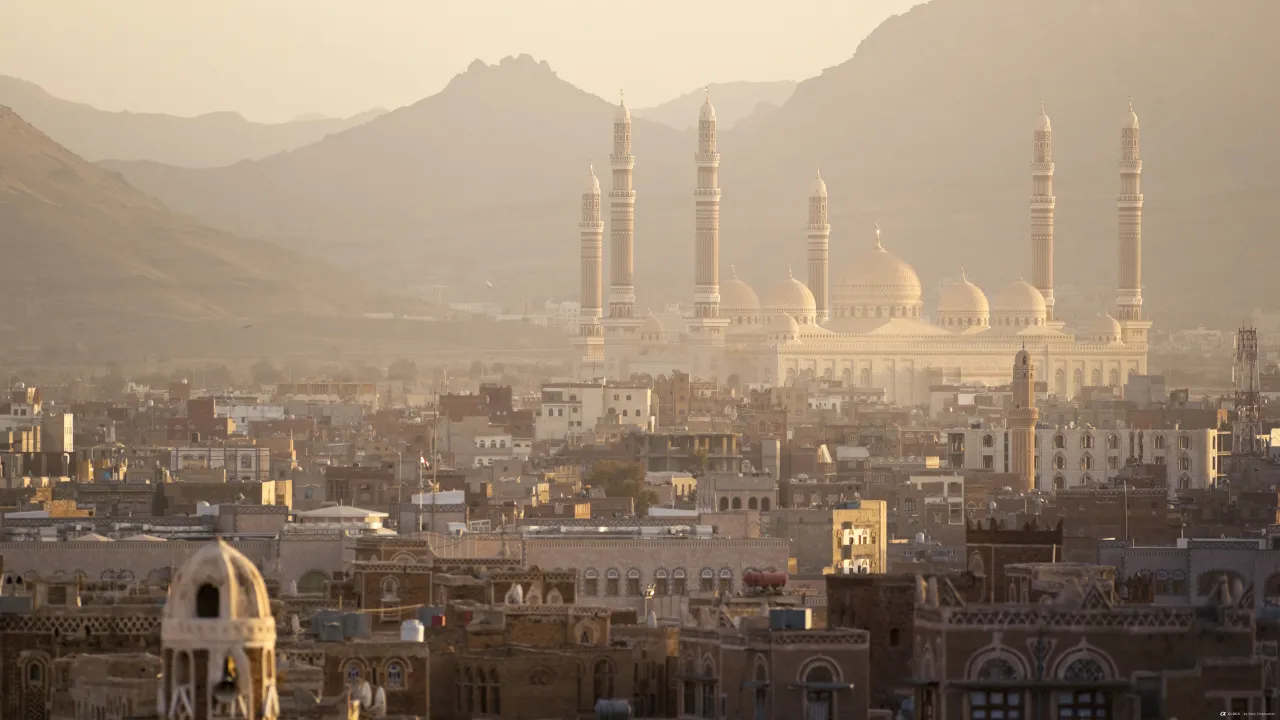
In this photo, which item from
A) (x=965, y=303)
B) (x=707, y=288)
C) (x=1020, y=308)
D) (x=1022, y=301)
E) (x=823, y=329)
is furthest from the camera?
(x=965, y=303)

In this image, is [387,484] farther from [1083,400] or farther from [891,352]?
[891,352]

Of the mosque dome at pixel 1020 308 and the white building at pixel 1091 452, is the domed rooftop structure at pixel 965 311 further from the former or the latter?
the white building at pixel 1091 452

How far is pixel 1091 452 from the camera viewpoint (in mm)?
96125

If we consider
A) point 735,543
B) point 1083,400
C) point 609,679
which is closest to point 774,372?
point 1083,400

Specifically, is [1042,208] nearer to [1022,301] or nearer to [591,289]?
[1022,301]

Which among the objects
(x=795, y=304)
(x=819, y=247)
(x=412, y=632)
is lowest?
(x=412, y=632)

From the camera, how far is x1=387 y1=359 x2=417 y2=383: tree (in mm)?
177812

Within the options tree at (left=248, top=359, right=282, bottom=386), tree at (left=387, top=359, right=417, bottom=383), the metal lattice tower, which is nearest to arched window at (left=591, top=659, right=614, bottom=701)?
the metal lattice tower

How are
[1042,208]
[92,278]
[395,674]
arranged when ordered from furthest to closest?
[92,278], [1042,208], [395,674]

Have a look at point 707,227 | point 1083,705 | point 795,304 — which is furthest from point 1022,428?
point 1083,705

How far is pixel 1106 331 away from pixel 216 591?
134 m

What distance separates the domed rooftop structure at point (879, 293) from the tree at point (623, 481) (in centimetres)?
7610

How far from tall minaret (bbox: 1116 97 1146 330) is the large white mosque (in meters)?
0.06

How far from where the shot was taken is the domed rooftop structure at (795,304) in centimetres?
15138
